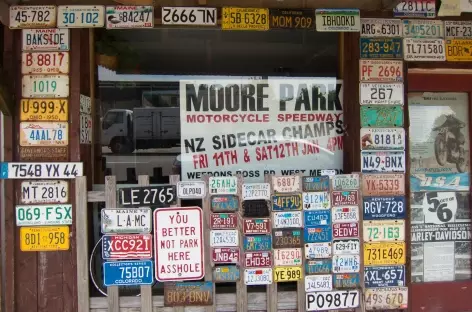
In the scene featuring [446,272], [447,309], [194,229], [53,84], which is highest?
[53,84]

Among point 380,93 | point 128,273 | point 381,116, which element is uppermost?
point 380,93

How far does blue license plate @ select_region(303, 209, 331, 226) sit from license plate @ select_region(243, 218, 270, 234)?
A: 0.32 metres

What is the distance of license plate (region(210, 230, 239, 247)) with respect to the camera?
388 centimetres

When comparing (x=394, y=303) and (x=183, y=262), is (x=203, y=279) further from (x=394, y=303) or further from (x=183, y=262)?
(x=394, y=303)

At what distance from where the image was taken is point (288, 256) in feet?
13.0

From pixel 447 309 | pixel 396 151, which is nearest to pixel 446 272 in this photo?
pixel 447 309

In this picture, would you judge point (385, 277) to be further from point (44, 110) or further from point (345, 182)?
point (44, 110)

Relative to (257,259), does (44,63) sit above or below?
above

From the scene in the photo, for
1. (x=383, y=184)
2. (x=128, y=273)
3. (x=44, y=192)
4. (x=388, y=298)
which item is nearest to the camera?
(x=128, y=273)

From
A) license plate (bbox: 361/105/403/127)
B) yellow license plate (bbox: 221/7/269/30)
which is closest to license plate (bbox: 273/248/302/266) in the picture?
license plate (bbox: 361/105/403/127)

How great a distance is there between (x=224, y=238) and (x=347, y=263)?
1050 millimetres

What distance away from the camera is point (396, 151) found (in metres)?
4.21

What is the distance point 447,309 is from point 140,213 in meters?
2.96

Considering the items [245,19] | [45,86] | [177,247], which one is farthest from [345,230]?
[45,86]
